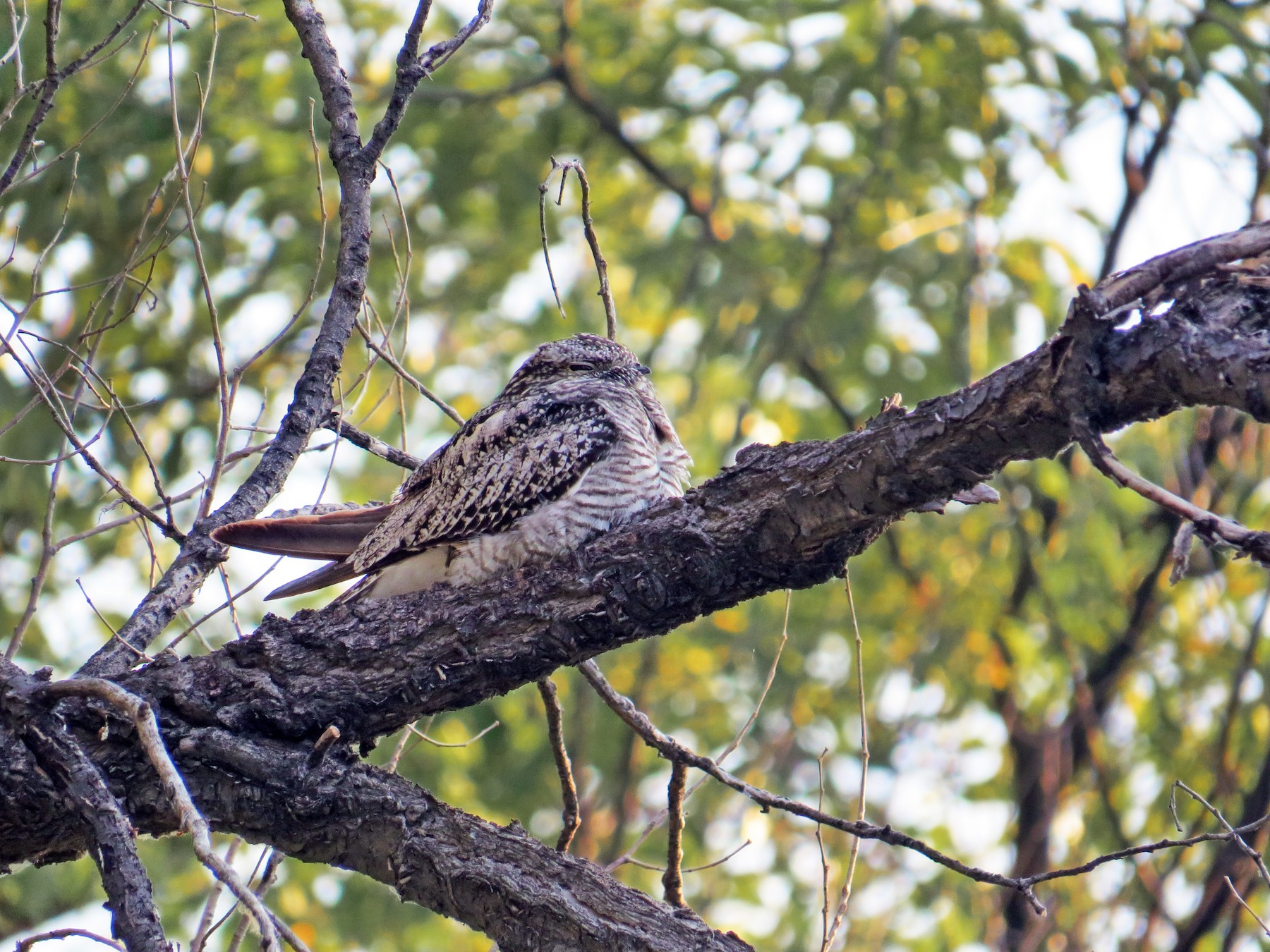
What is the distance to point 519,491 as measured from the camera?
3.87 metres

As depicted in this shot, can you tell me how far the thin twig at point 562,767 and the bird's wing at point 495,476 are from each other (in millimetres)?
534

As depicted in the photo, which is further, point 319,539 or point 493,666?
Result: point 319,539

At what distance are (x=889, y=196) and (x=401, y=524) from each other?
6.50 metres

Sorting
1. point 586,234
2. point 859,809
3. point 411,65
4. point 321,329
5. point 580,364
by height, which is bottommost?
point 859,809

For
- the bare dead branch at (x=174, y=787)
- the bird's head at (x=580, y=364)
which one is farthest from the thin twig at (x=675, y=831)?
the bird's head at (x=580, y=364)

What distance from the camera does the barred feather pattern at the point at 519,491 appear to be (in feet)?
12.5

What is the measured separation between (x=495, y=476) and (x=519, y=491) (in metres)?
0.13

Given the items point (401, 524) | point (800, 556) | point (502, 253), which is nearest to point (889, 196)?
point (502, 253)

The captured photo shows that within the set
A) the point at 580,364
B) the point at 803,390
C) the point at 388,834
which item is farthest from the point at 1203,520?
the point at 803,390

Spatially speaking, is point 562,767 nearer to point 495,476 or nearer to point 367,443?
point 495,476

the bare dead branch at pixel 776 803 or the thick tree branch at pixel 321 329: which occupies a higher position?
the thick tree branch at pixel 321 329

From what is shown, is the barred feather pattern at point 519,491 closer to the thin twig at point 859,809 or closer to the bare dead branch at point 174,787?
the thin twig at point 859,809

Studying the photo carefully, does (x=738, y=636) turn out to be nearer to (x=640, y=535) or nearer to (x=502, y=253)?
(x=502, y=253)

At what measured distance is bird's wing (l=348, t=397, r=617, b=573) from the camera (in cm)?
385
